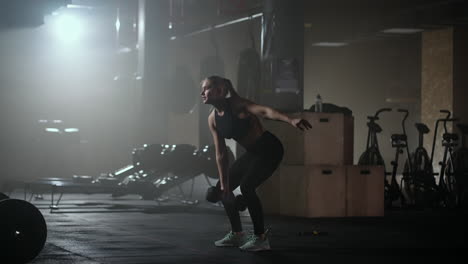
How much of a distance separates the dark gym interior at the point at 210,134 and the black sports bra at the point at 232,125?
0.49m

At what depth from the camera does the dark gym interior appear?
726cm

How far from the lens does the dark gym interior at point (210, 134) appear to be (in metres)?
7.26

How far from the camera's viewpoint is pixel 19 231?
18.6 ft

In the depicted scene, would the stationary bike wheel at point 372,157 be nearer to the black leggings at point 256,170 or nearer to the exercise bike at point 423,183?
the exercise bike at point 423,183

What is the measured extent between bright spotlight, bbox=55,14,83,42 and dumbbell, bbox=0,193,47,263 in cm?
1350

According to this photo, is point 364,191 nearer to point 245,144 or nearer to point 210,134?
point 245,144

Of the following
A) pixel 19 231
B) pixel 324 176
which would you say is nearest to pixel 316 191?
pixel 324 176

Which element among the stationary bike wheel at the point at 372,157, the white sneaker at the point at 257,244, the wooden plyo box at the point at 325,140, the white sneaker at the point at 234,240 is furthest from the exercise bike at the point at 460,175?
the white sneaker at the point at 257,244

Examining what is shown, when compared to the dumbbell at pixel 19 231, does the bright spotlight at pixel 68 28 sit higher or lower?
higher

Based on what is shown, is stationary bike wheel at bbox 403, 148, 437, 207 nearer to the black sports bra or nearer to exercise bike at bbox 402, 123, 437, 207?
exercise bike at bbox 402, 123, 437, 207

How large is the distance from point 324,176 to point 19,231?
16.2 feet

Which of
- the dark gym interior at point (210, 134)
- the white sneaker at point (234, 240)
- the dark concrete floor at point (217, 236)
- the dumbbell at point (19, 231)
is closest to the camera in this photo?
the dumbbell at point (19, 231)

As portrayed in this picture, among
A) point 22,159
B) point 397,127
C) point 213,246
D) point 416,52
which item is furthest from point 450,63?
point 213,246

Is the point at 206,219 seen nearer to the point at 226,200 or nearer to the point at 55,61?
the point at 226,200
